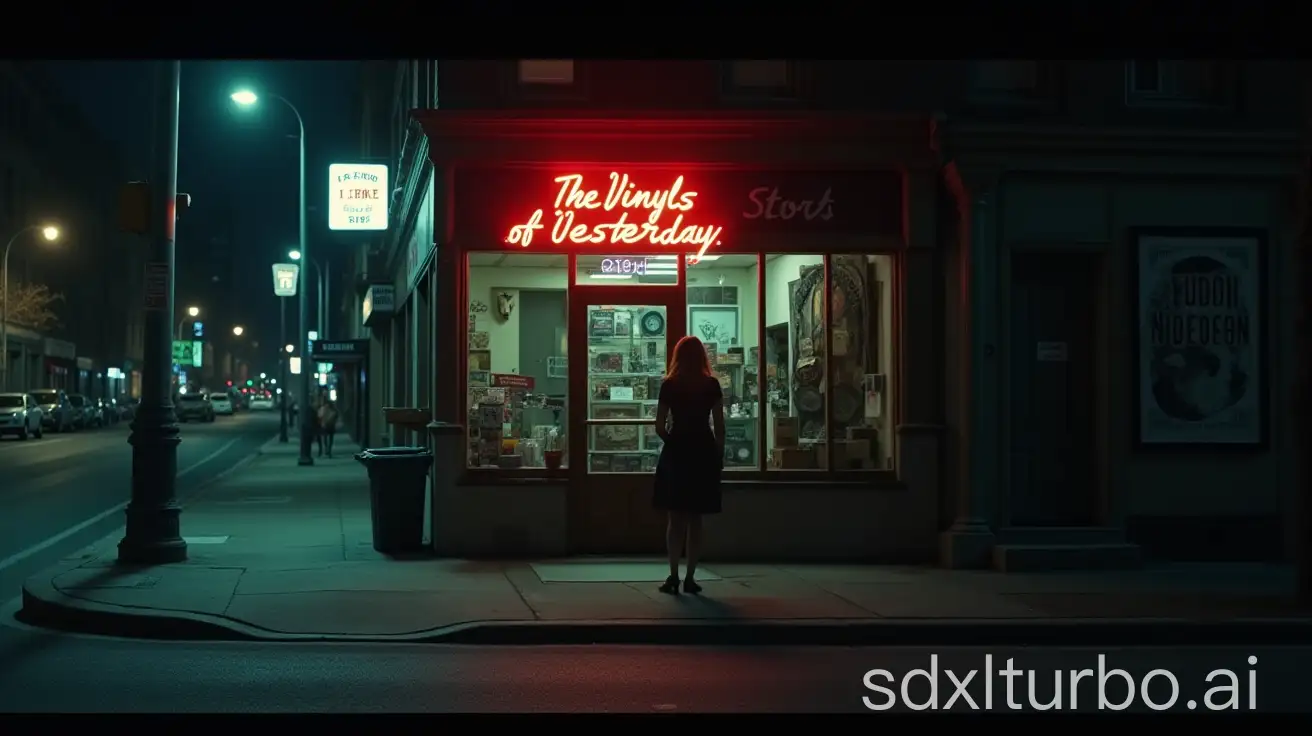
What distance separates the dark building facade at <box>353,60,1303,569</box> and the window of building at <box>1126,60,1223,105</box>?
3 cm

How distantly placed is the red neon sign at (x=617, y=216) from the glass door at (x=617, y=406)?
56 centimetres

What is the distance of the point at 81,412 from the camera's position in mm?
60562

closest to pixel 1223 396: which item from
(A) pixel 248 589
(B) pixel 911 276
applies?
(B) pixel 911 276

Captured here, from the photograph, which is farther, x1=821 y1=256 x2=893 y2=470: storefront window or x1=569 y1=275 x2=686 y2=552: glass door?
x1=821 y1=256 x2=893 y2=470: storefront window

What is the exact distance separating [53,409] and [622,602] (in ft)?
162

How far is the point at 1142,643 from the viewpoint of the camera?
10211mm

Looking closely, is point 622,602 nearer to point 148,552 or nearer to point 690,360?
point 690,360

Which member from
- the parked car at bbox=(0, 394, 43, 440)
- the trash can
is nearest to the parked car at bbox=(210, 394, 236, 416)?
the parked car at bbox=(0, 394, 43, 440)

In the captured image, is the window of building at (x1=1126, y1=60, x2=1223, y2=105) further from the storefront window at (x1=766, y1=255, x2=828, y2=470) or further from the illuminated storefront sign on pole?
the illuminated storefront sign on pole

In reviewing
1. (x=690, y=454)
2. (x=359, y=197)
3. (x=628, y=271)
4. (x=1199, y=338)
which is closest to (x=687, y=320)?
(x=628, y=271)

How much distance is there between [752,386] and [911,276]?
1.91 m

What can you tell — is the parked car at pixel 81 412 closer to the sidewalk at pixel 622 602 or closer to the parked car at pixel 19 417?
the parked car at pixel 19 417

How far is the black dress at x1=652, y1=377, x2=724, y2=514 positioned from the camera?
11555 mm

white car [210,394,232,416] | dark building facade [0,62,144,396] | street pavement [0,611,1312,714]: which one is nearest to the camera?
street pavement [0,611,1312,714]
